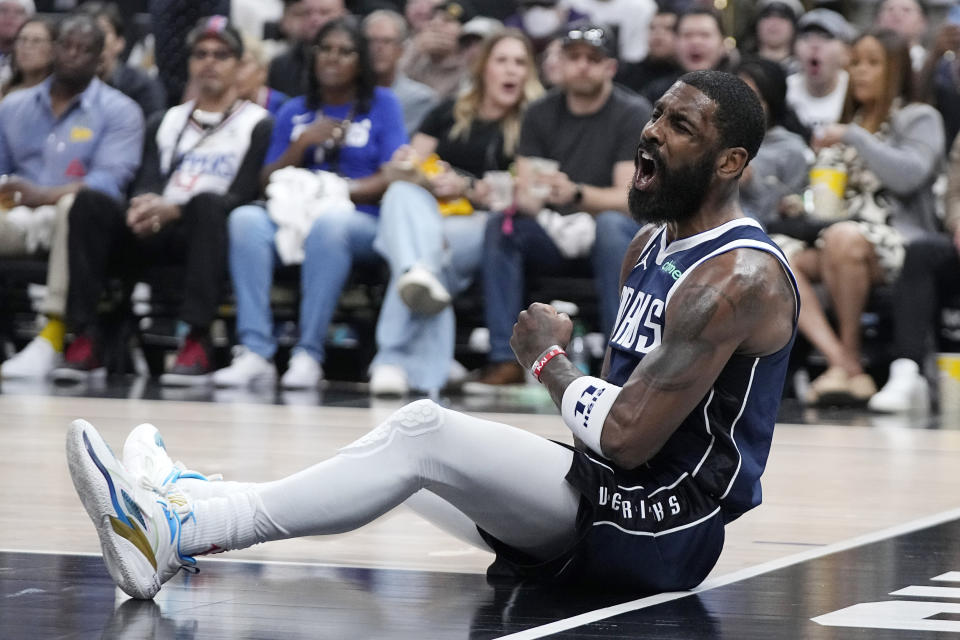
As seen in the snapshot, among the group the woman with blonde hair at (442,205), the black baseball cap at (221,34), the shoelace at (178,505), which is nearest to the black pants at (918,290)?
the woman with blonde hair at (442,205)

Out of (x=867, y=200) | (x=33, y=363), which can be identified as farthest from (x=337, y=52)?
(x=867, y=200)

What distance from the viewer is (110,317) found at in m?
8.73

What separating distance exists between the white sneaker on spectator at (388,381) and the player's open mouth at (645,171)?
4483 mm

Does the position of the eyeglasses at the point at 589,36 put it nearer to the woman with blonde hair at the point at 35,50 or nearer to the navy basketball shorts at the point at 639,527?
the woman with blonde hair at the point at 35,50

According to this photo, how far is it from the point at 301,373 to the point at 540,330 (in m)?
4.76

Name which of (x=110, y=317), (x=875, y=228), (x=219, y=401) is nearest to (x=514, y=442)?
(x=219, y=401)

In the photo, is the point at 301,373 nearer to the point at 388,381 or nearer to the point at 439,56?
the point at 388,381

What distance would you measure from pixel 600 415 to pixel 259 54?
6379 mm

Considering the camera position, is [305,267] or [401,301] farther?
[305,267]

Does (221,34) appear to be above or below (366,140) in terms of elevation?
above

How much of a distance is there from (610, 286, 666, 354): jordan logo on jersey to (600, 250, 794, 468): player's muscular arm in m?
0.12

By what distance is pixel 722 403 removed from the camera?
127 inches

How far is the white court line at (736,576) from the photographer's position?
2.91 m

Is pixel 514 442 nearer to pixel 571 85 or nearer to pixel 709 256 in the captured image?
pixel 709 256
